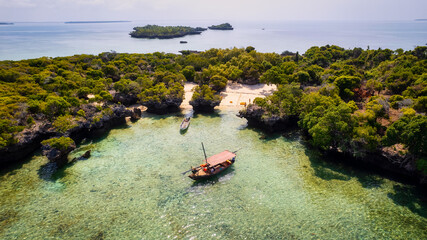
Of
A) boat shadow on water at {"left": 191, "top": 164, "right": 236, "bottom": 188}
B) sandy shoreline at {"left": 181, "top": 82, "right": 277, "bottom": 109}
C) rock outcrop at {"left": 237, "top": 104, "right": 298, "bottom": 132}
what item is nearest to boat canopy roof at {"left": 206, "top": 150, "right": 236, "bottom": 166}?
boat shadow on water at {"left": 191, "top": 164, "right": 236, "bottom": 188}

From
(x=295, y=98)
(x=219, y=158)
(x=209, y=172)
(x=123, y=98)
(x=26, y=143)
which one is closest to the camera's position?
(x=209, y=172)

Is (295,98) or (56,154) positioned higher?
(295,98)

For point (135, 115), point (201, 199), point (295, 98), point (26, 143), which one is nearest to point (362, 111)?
point (295, 98)

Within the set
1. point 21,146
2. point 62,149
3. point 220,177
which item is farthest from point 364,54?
point 21,146

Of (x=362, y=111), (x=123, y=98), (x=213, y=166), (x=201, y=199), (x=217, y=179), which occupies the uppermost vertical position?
(x=123, y=98)

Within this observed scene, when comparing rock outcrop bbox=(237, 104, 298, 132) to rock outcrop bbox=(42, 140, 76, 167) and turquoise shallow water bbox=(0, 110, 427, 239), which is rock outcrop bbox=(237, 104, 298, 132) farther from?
rock outcrop bbox=(42, 140, 76, 167)

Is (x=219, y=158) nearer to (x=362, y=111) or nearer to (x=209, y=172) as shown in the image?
(x=209, y=172)
